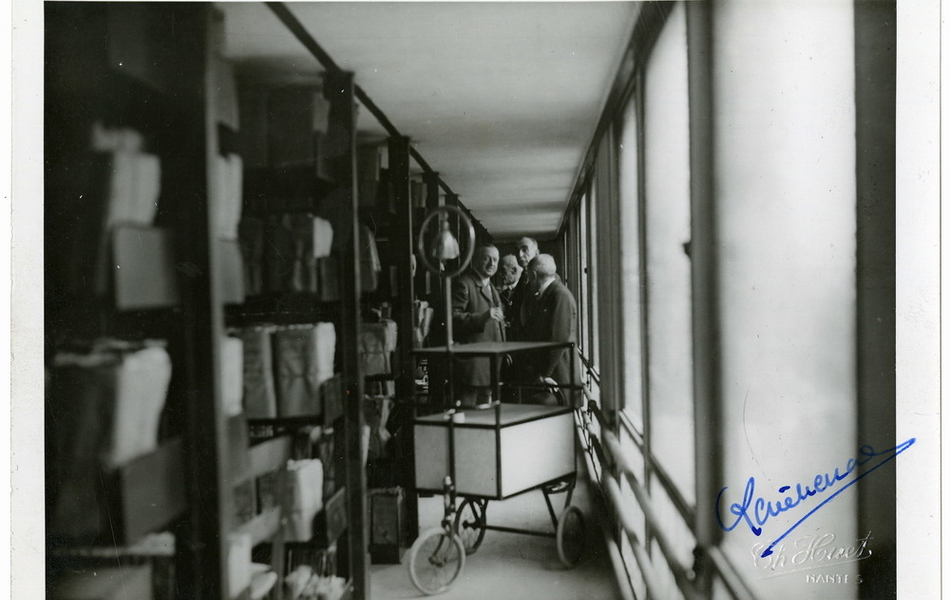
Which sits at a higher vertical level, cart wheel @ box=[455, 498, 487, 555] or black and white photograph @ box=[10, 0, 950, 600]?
black and white photograph @ box=[10, 0, 950, 600]

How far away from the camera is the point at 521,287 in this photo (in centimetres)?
127

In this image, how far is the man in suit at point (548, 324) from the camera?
4.14 ft

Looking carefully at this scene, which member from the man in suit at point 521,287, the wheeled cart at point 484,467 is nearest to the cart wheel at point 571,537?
the wheeled cart at point 484,467

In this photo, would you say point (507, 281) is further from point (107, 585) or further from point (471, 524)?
point (107, 585)

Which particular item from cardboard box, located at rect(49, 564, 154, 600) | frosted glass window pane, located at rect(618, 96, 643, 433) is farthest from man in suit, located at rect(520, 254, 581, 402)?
cardboard box, located at rect(49, 564, 154, 600)

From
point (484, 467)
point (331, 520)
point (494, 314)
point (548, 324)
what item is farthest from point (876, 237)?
point (331, 520)

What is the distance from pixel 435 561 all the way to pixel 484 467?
8.8 inches

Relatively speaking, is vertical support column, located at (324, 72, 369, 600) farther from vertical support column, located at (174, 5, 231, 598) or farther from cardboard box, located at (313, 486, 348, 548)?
vertical support column, located at (174, 5, 231, 598)

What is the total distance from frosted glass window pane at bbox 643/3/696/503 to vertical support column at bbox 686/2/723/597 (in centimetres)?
1

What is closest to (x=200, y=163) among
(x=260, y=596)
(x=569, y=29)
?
(x=569, y=29)

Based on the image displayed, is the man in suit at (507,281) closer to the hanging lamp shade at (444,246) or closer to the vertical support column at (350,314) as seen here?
the hanging lamp shade at (444,246)

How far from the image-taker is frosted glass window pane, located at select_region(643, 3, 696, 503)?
1.22 meters

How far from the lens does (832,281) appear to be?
4.03 ft
